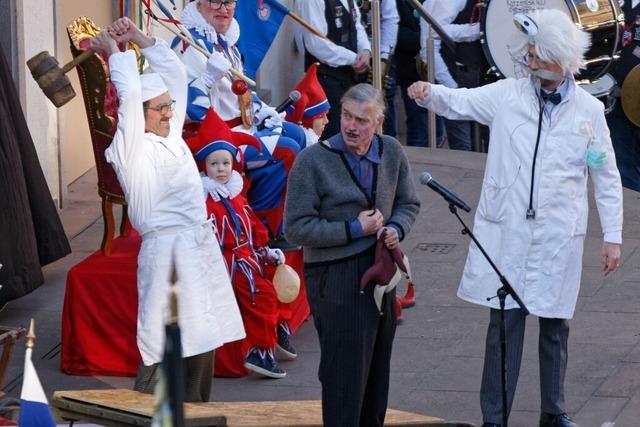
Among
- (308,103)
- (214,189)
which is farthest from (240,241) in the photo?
(308,103)

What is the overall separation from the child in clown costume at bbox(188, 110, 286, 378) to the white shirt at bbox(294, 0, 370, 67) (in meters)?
4.28

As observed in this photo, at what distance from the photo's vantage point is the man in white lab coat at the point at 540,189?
6.43 meters

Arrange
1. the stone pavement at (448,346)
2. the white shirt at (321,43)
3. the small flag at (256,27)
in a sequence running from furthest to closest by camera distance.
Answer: the white shirt at (321,43) < the small flag at (256,27) < the stone pavement at (448,346)

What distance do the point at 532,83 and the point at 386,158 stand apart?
2.98ft

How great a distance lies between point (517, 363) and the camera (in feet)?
21.7

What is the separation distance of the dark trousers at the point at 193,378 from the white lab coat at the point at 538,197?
125 centimetres

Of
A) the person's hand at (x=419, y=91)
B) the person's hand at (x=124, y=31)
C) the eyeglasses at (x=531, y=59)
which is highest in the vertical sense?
the person's hand at (x=124, y=31)

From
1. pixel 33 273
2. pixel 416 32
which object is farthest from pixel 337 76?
pixel 33 273

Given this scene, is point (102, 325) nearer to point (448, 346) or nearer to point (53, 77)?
point (53, 77)

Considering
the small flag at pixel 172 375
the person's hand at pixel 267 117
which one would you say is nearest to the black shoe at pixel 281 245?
the person's hand at pixel 267 117

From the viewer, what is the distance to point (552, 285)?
6508 mm

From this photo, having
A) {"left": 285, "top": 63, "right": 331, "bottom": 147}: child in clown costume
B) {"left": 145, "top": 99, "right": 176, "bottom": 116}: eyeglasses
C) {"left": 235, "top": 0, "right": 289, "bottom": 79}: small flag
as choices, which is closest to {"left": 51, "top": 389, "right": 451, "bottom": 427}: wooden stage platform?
{"left": 145, "top": 99, "right": 176, "bottom": 116}: eyeglasses

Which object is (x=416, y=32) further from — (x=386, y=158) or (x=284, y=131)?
(x=386, y=158)

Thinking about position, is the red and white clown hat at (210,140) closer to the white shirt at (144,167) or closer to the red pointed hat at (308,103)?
the white shirt at (144,167)
